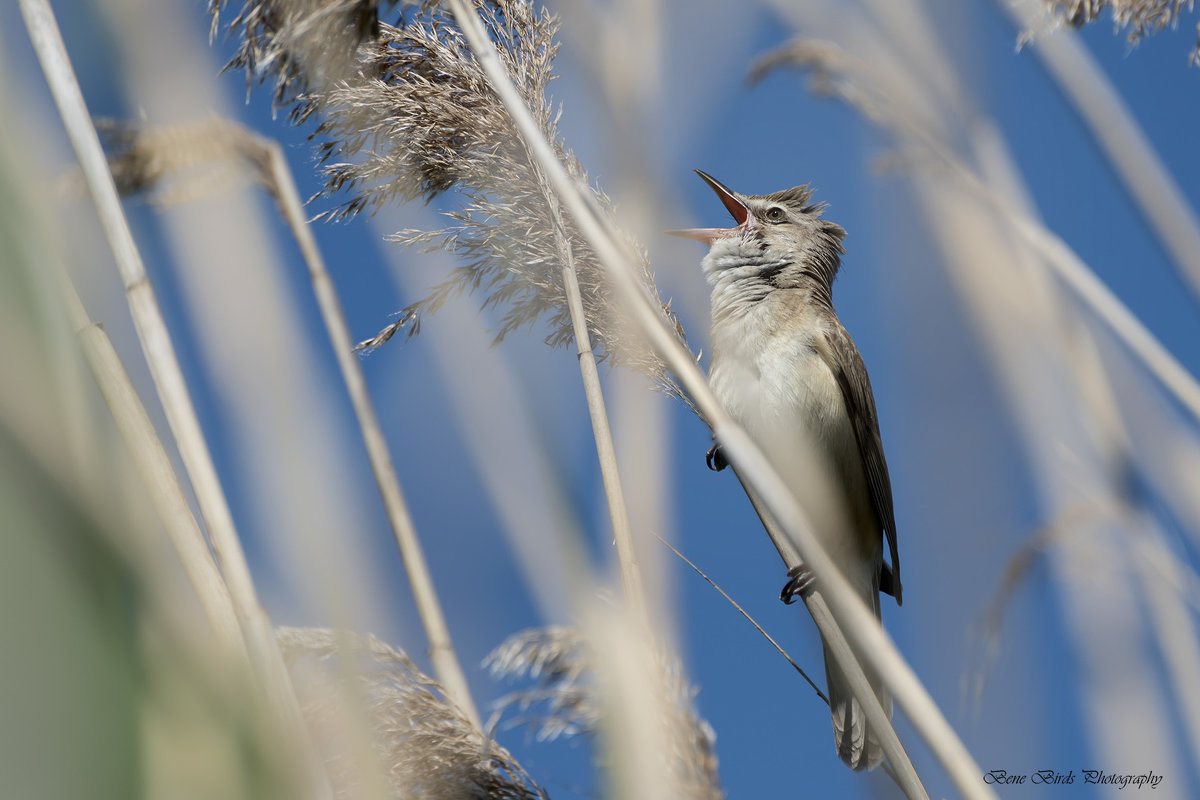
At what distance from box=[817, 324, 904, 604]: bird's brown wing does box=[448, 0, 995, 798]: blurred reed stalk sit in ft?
6.23

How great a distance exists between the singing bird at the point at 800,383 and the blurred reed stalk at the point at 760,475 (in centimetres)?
151

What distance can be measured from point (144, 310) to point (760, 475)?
0.91m

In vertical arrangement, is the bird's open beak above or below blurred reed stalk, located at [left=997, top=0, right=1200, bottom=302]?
above

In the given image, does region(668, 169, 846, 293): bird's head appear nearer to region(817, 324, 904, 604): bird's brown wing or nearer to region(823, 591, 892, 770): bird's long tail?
region(817, 324, 904, 604): bird's brown wing

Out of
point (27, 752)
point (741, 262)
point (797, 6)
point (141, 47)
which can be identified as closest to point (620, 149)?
point (797, 6)

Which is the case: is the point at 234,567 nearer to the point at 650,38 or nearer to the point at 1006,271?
the point at 650,38

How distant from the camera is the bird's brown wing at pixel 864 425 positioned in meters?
3.26

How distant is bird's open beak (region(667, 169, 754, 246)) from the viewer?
3426 mm

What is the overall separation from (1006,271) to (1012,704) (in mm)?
817

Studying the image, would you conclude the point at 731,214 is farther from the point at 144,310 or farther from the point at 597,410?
the point at 144,310

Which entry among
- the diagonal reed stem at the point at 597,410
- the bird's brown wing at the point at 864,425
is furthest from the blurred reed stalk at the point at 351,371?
the bird's brown wing at the point at 864,425

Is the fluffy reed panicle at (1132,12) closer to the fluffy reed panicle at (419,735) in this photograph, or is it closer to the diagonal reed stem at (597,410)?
the diagonal reed stem at (597,410)

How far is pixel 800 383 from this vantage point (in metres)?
3.17

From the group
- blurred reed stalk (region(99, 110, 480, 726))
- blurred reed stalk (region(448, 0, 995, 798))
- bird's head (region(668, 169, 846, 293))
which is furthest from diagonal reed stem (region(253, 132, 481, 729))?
bird's head (region(668, 169, 846, 293))
